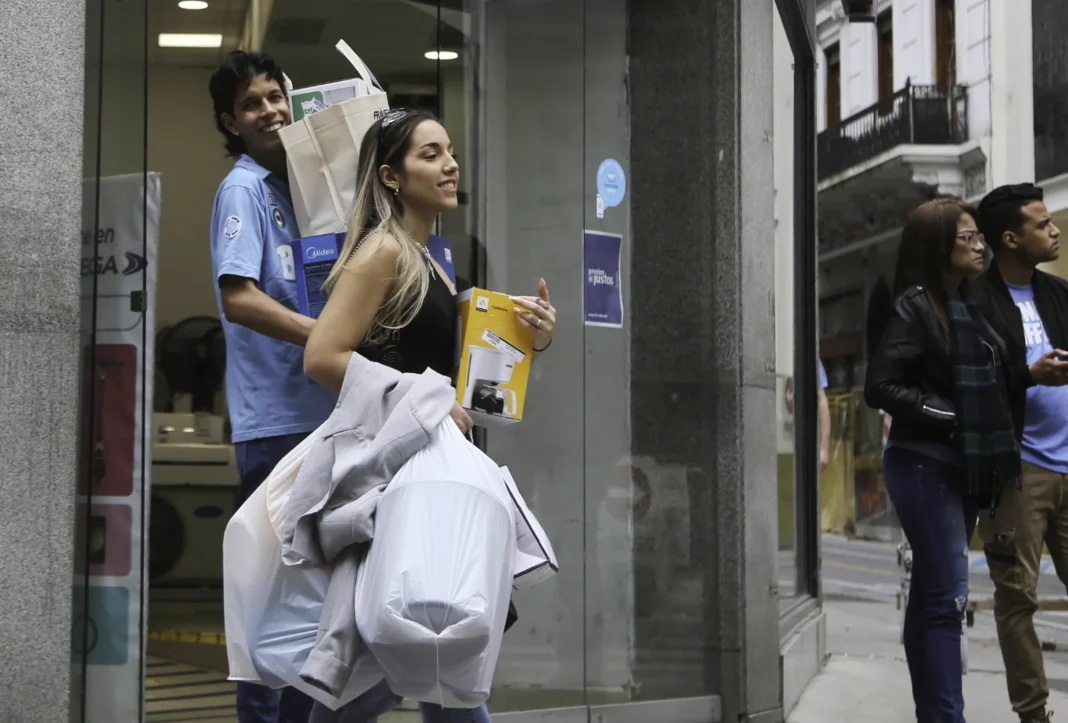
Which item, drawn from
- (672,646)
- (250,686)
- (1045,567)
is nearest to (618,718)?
(672,646)

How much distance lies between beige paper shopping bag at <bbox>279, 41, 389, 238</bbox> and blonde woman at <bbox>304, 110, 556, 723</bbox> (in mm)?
183

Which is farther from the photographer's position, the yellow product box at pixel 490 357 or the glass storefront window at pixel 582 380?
the glass storefront window at pixel 582 380

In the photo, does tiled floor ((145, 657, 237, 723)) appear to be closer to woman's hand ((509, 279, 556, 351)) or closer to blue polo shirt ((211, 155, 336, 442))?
blue polo shirt ((211, 155, 336, 442))

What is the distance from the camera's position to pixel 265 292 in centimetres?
367

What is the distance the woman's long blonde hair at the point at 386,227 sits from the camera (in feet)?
10.3

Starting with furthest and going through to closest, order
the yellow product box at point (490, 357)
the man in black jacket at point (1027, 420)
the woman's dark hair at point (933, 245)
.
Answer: the man in black jacket at point (1027, 420), the woman's dark hair at point (933, 245), the yellow product box at point (490, 357)

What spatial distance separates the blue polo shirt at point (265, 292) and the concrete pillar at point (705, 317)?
84.5 inches

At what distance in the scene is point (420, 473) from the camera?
2.88 metres

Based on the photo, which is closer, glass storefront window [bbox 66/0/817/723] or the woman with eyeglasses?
the woman with eyeglasses

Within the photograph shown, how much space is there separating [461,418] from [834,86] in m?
28.1

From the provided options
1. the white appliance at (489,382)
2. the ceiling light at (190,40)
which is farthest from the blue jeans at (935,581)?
the ceiling light at (190,40)

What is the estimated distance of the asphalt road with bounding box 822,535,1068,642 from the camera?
1031 centimetres

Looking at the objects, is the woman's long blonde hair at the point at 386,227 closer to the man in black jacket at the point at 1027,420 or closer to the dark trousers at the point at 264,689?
the dark trousers at the point at 264,689

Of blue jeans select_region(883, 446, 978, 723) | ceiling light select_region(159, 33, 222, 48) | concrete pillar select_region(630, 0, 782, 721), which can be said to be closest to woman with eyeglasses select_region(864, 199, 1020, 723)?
blue jeans select_region(883, 446, 978, 723)
